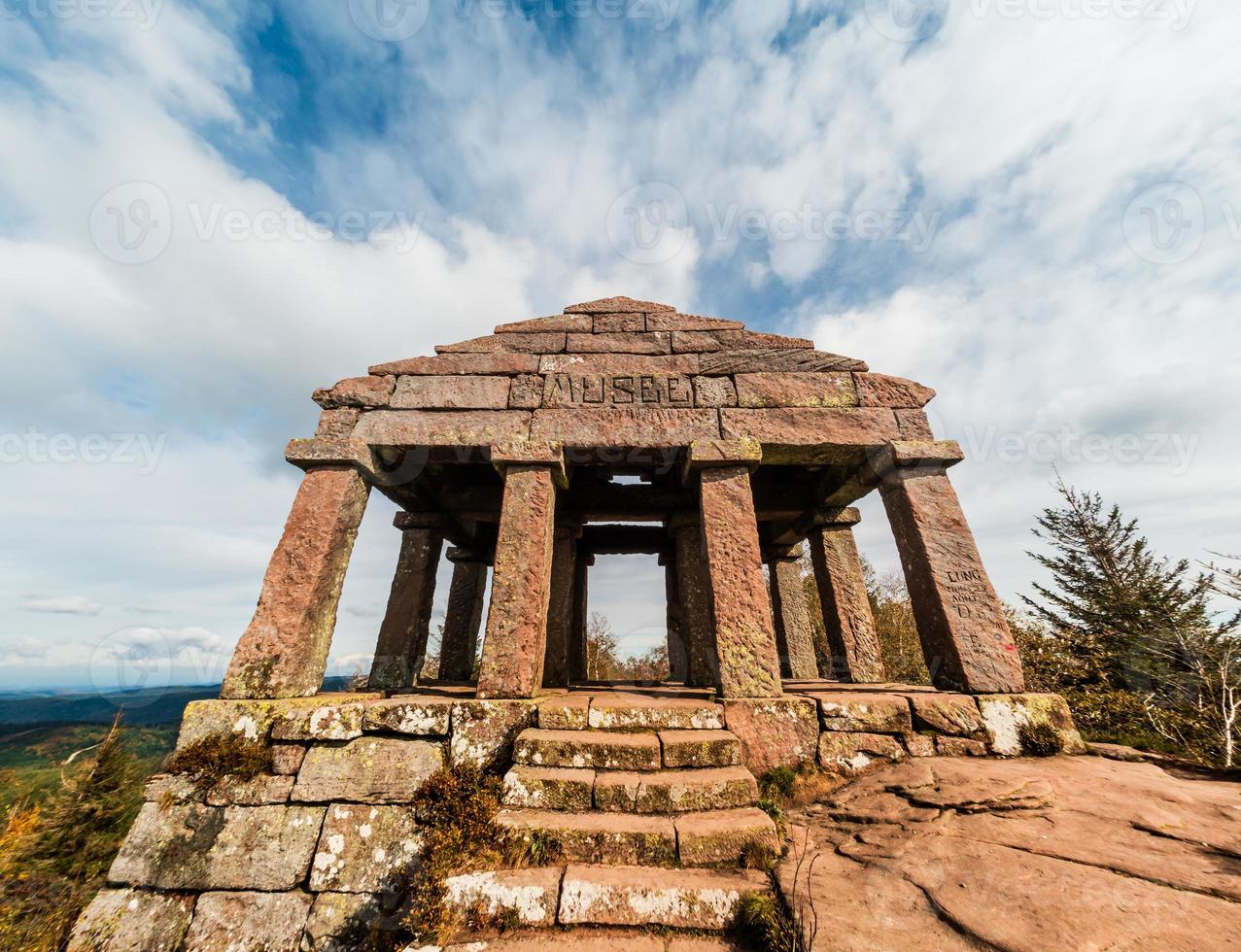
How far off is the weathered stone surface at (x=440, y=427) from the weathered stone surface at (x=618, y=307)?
1733 mm

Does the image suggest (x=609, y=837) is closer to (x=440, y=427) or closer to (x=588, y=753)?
(x=588, y=753)

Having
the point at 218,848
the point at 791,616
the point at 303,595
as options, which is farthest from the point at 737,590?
the point at 218,848

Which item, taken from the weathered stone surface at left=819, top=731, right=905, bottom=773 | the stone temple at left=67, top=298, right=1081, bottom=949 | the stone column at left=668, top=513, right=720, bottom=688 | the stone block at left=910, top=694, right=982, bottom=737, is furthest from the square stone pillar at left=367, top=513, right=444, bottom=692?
the stone block at left=910, top=694, right=982, bottom=737

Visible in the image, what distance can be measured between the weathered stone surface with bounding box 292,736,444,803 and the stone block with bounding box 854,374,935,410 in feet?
18.0

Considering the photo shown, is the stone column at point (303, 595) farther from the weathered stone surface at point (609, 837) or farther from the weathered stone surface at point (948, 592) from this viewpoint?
the weathered stone surface at point (948, 592)

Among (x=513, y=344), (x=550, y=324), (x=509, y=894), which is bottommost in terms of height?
(x=509, y=894)

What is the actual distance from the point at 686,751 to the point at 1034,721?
121 inches

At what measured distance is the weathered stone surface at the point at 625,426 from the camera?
197 inches

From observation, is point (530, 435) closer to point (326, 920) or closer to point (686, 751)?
point (686, 751)

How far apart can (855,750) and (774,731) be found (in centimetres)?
69

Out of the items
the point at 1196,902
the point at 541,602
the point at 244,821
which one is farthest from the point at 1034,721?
the point at 244,821

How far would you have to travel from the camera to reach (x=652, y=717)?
12.3 feet

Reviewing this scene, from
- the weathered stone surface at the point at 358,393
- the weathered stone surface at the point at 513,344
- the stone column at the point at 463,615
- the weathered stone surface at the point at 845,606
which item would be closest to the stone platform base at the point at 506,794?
the weathered stone surface at the point at 845,606

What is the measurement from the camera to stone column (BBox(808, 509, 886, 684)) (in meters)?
6.45
